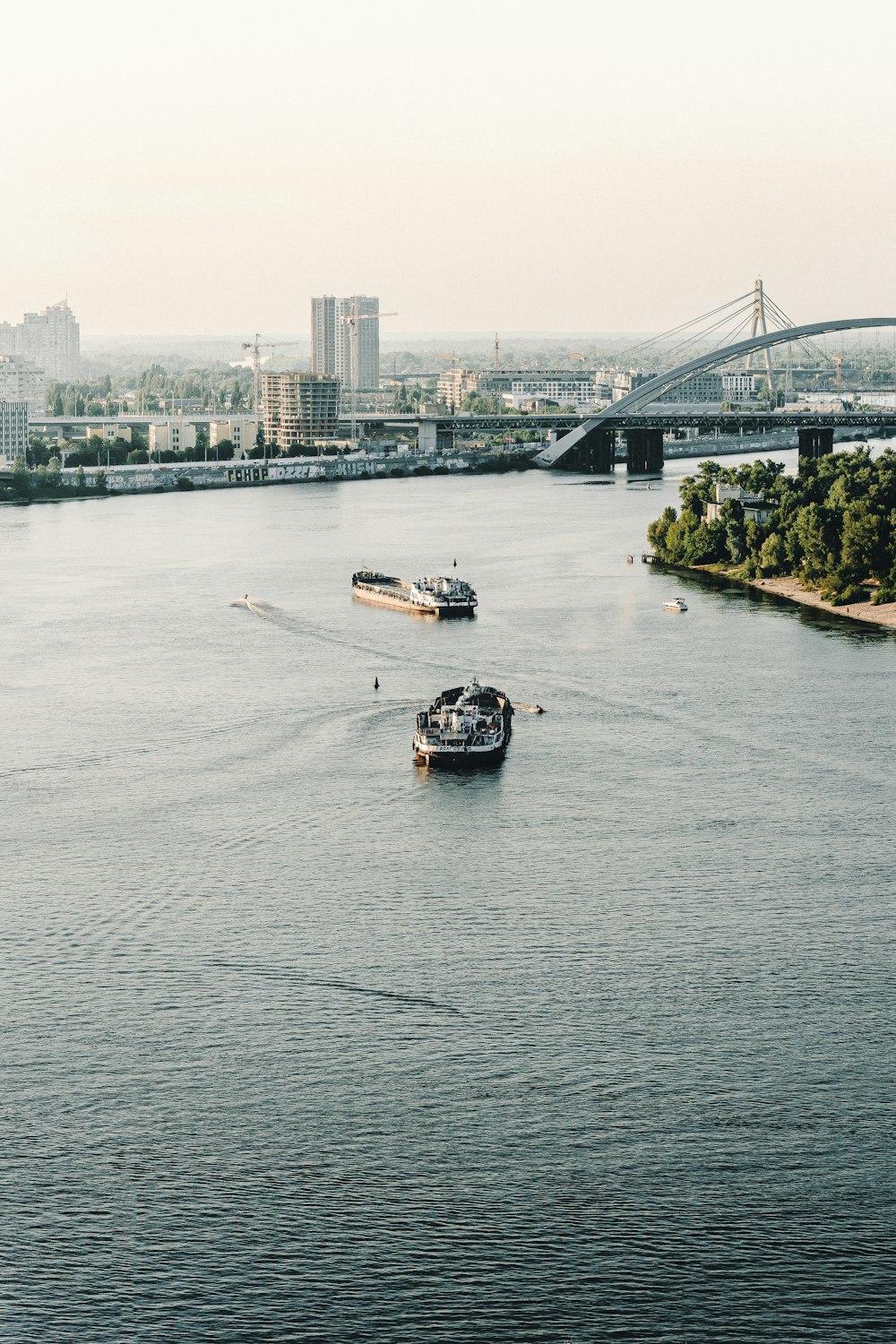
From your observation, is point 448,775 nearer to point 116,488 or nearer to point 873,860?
point 873,860

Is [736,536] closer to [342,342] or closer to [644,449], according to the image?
[644,449]

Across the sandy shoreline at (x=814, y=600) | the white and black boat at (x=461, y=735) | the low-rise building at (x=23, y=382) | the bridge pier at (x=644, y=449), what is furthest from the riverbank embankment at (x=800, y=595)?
the low-rise building at (x=23, y=382)

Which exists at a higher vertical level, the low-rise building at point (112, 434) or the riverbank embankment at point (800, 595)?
the low-rise building at point (112, 434)

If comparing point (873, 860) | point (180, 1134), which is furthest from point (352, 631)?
point (180, 1134)

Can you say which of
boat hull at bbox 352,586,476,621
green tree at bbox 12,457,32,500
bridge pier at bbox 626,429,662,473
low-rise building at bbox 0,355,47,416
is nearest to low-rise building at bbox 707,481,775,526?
boat hull at bbox 352,586,476,621

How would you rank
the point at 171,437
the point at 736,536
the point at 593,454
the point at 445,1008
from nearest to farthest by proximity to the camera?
1. the point at 445,1008
2. the point at 736,536
3. the point at 593,454
4. the point at 171,437

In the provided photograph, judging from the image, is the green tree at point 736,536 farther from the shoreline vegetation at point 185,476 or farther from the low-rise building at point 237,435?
the low-rise building at point 237,435

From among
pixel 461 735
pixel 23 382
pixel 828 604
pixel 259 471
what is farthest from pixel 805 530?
pixel 23 382
